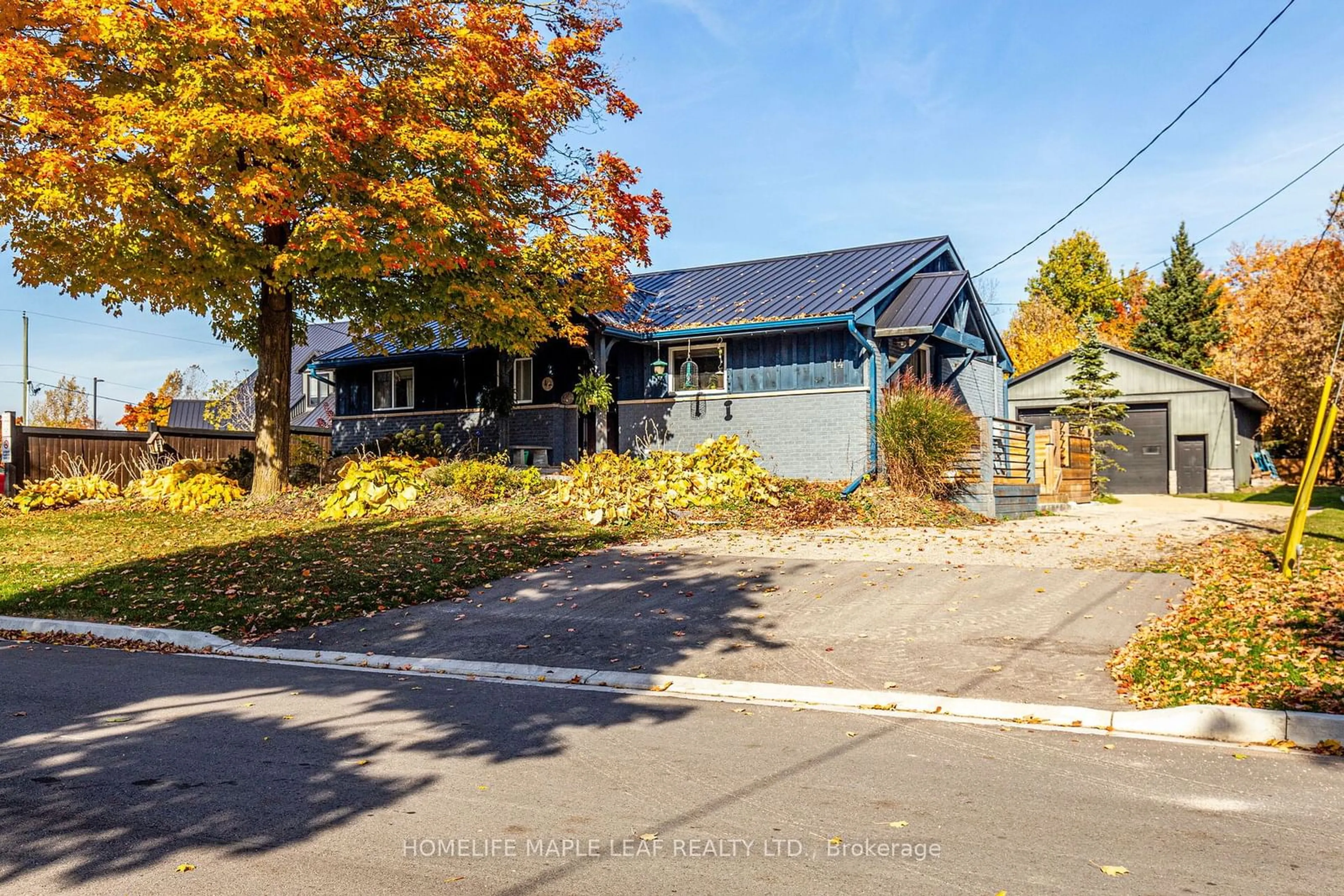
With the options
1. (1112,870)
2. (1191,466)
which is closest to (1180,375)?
(1191,466)

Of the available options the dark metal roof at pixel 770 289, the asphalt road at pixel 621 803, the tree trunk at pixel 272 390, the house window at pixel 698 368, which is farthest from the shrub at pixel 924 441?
the tree trunk at pixel 272 390

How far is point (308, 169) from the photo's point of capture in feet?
53.0

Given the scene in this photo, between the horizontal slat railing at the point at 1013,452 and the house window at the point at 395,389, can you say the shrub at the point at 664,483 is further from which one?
the house window at the point at 395,389

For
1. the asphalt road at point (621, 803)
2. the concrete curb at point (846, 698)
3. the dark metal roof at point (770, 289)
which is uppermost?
the dark metal roof at point (770, 289)

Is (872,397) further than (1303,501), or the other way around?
(872,397)

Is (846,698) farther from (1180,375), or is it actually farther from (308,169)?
(1180,375)

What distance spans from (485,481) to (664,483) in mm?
3715

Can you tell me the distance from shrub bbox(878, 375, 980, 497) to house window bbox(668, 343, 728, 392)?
5.11 metres

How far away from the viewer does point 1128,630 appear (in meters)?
9.15

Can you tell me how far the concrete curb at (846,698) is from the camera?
251 inches

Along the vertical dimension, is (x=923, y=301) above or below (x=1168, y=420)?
above

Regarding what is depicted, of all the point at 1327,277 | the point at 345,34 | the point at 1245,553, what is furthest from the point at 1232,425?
the point at 345,34

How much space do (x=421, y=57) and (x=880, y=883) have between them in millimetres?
17168

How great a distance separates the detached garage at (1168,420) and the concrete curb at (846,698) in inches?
1070
